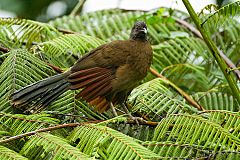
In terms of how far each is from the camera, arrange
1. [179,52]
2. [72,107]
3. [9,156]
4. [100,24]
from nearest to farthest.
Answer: [9,156], [72,107], [179,52], [100,24]

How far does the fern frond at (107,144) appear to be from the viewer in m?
1.52

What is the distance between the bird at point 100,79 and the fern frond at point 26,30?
1.33 feet

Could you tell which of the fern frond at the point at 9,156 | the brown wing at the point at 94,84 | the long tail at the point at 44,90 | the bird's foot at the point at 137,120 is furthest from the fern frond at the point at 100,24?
the fern frond at the point at 9,156

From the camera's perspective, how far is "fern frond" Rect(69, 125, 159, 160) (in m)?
1.52

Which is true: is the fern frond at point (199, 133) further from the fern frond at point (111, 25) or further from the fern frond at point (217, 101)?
the fern frond at point (111, 25)

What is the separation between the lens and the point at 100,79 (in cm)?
225

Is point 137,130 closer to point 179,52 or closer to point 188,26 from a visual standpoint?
point 179,52

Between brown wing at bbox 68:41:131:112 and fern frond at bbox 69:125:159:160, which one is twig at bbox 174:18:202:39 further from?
fern frond at bbox 69:125:159:160

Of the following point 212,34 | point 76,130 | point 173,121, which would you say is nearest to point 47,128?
point 76,130

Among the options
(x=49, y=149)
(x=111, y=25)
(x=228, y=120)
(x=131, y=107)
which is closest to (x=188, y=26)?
(x=111, y=25)

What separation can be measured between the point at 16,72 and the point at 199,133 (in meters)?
0.76

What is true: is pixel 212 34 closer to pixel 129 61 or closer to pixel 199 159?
pixel 129 61

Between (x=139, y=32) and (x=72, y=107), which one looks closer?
(x=72, y=107)

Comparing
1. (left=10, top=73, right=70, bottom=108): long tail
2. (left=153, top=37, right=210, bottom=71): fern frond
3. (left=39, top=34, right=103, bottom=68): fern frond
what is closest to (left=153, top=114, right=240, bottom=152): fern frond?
(left=10, top=73, right=70, bottom=108): long tail
